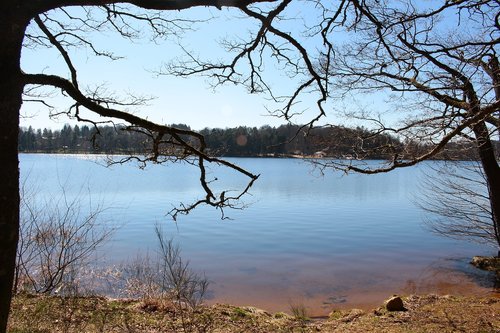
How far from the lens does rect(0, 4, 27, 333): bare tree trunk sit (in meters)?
3.01

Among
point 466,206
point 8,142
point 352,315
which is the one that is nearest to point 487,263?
Answer: point 466,206

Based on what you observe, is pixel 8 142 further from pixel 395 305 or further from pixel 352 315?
pixel 395 305

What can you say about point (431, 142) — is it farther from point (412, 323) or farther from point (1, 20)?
point (1, 20)

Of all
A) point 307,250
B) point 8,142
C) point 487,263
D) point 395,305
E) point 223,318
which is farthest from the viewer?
point 307,250

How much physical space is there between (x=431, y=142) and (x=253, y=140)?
178ft

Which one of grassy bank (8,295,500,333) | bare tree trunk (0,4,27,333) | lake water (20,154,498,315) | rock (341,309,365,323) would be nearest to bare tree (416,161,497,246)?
lake water (20,154,498,315)

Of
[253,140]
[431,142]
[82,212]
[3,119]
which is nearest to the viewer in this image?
[3,119]

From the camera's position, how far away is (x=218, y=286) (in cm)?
1338

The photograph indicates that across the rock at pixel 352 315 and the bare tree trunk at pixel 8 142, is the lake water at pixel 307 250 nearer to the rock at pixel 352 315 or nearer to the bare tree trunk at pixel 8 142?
the rock at pixel 352 315

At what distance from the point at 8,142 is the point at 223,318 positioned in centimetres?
646

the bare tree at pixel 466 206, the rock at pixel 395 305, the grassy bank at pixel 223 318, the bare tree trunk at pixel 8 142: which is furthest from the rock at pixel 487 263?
the bare tree trunk at pixel 8 142

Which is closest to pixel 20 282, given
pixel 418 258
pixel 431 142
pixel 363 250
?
pixel 431 142

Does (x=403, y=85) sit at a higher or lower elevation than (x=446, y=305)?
higher

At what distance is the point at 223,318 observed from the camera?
8523mm
